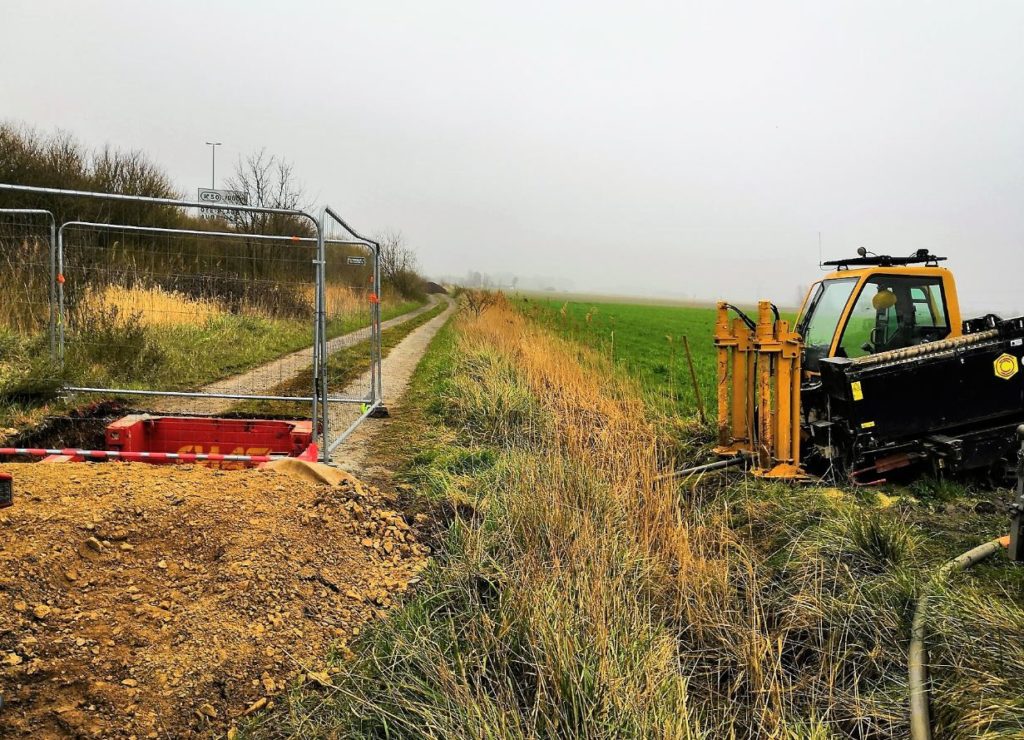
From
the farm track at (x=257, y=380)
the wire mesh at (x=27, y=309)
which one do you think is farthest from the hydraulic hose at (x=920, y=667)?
the wire mesh at (x=27, y=309)

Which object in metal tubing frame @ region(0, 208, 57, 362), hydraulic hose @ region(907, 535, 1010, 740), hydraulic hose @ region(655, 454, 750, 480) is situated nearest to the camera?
hydraulic hose @ region(907, 535, 1010, 740)

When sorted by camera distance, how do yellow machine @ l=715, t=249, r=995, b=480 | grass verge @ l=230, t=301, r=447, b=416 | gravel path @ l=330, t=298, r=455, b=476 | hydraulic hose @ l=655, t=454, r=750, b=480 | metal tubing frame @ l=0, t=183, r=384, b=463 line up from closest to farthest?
1. metal tubing frame @ l=0, t=183, r=384, b=463
2. hydraulic hose @ l=655, t=454, r=750, b=480
3. yellow machine @ l=715, t=249, r=995, b=480
4. gravel path @ l=330, t=298, r=455, b=476
5. grass verge @ l=230, t=301, r=447, b=416

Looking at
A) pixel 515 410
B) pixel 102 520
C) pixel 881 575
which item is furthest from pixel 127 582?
pixel 515 410

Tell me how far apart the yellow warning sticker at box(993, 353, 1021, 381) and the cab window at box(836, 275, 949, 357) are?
0.90 meters

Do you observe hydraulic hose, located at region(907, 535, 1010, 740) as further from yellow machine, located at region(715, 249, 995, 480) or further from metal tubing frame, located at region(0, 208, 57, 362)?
metal tubing frame, located at region(0, 208, 57, 362)

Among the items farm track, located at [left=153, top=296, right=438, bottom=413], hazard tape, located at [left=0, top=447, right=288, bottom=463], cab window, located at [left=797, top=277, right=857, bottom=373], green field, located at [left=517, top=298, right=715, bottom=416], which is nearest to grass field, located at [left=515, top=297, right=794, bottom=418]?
green field, located at [left=517, top=298, right=715, bottom=416]

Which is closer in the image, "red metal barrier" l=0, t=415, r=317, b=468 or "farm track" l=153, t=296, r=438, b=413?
"red metal barrier" l=0, t=415, r=317, b=468

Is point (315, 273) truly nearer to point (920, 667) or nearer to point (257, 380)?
point (257, 380)

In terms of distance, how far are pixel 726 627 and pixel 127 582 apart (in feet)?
9.62

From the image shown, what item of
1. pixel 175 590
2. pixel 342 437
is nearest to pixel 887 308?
pixel 342 437

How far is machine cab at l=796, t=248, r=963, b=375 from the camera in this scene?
6.99 metres

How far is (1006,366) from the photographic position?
20.5 feet

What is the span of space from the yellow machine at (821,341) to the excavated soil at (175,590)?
368 cm

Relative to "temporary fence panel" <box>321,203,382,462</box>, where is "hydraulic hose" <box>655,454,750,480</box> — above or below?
below
